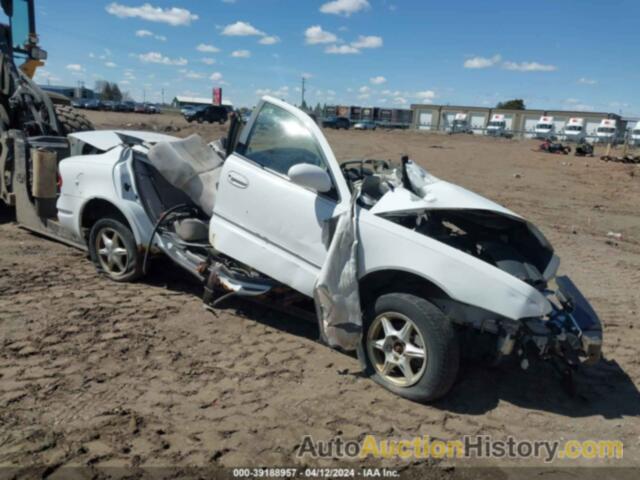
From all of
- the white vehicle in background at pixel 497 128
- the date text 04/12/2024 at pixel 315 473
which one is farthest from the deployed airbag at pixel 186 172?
the white vehicle in background at pixel 497 128

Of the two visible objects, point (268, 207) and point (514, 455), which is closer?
point (514, 455)

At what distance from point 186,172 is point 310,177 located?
1881mm

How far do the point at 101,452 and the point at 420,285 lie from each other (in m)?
2.32

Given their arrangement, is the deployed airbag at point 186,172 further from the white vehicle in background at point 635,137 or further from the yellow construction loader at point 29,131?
the white vehicle in background at point 635,137

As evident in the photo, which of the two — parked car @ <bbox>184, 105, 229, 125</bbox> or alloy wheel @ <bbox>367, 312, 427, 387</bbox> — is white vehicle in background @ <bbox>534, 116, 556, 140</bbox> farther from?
alloy wheel @ <bbox>367, 312, 427, 387</bbox>

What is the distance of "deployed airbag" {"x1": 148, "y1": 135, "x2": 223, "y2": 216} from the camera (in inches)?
206

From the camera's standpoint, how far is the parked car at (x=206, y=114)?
147 ft

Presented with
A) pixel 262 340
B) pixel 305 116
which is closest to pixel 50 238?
pixel 262 340

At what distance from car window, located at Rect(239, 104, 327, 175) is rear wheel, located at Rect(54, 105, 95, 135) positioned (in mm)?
5566

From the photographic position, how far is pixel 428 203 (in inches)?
151

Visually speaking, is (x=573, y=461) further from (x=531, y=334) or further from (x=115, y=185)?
(x=115, y=185)

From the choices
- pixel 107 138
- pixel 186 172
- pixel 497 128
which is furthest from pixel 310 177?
pixel 497 128

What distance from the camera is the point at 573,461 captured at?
3266mm

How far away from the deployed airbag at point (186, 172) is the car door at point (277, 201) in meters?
0.64
